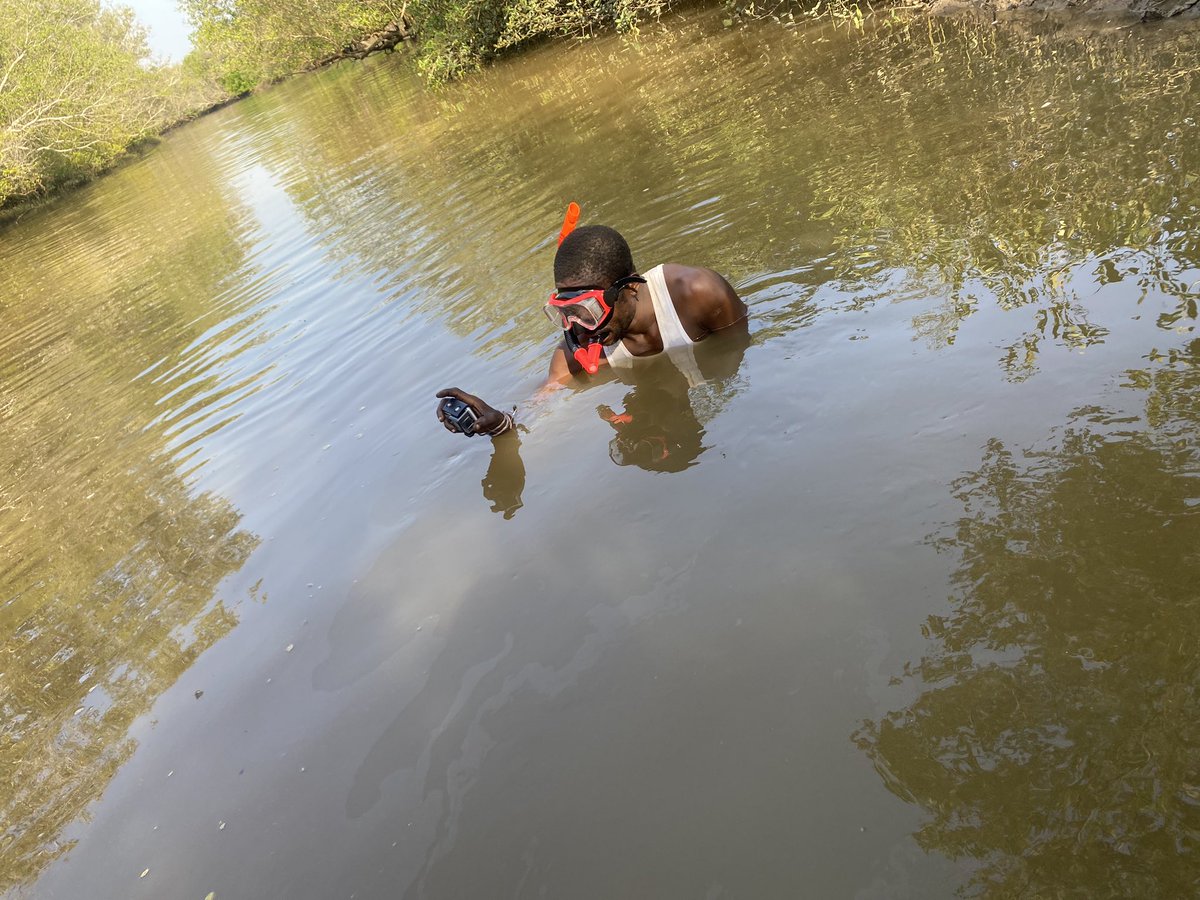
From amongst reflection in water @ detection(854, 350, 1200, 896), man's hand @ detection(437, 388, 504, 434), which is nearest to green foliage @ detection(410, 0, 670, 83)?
man's hand @ detection(437, 388, 504, 434)

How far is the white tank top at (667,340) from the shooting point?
470cm

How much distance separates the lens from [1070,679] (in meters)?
2.24

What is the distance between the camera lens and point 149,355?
32.0 ft

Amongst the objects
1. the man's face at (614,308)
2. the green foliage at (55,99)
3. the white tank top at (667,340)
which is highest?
the green foliage at (55,99)

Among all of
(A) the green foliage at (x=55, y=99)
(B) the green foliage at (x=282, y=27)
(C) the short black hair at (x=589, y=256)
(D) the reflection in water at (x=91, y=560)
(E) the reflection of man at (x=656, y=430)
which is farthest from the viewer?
(B) the green foliage at (x=282, y=27)

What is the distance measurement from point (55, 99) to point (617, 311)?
1292 inches

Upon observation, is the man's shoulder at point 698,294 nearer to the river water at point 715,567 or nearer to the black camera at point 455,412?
the river water at point 715,567

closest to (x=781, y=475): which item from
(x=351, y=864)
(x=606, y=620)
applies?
(x=606, y=620)

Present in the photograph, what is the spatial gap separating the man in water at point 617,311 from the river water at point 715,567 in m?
0.18

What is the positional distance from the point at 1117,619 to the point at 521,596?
7.06 feet

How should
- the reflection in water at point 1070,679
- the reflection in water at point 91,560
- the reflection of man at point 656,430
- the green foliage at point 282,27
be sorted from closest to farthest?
1. the reflection in water at point 1070,679
2. the reflection in water at point 91,560
3. the reflection of man at point 656,430
4. the green foliage at point 282,27

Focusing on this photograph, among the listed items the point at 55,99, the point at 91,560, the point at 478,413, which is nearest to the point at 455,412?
the point at 478,413

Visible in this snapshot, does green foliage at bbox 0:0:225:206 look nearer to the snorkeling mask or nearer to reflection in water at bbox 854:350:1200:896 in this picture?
the snorkeling mask

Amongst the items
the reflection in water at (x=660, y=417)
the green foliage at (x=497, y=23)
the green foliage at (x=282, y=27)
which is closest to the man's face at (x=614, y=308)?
the reflection in water at (x=660, y=417)
